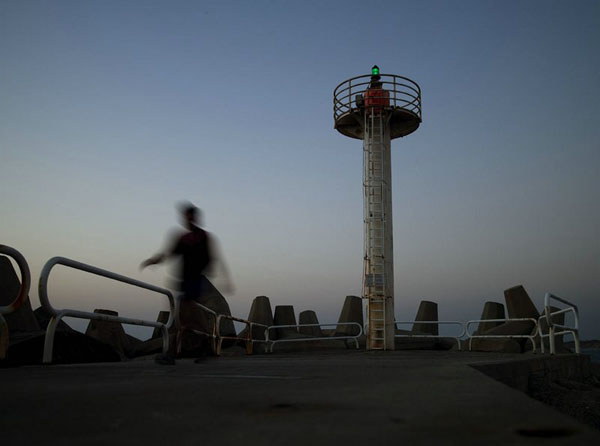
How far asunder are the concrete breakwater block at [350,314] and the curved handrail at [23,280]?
16.8m

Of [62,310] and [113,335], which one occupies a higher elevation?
[113,335]

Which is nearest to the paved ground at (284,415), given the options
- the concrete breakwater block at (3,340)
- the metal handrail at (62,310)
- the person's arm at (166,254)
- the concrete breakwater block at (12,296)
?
the concrete breakwater block at (3,340)

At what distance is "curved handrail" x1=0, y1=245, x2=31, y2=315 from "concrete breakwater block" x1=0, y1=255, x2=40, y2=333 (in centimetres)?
863

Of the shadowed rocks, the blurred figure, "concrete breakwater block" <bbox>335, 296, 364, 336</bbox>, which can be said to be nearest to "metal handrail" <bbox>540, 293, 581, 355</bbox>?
the blurred figure

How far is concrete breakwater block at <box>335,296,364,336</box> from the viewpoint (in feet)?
70.8

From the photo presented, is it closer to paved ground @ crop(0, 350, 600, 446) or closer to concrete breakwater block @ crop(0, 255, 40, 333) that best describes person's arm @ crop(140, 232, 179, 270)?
paved ground @ crop(0, 350, 600, 446)

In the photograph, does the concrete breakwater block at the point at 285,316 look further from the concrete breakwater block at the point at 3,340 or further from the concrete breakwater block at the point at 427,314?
the concrete breakwater block at the point at 3,340

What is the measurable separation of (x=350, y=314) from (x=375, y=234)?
5334 mm

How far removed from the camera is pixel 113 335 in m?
21.2

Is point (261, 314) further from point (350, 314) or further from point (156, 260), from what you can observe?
point (156, 260)

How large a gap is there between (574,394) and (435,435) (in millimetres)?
7568

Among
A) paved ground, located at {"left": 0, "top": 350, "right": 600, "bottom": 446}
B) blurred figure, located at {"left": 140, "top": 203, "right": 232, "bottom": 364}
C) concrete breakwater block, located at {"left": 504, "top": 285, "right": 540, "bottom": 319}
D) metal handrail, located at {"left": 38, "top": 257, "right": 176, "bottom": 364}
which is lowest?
paved ground, located at {"left": 0, "top": 350, "right": 600, "bottom": 446}

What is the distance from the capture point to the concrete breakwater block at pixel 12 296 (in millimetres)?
13469

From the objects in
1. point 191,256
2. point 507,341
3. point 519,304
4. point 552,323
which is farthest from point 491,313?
point 191,256
